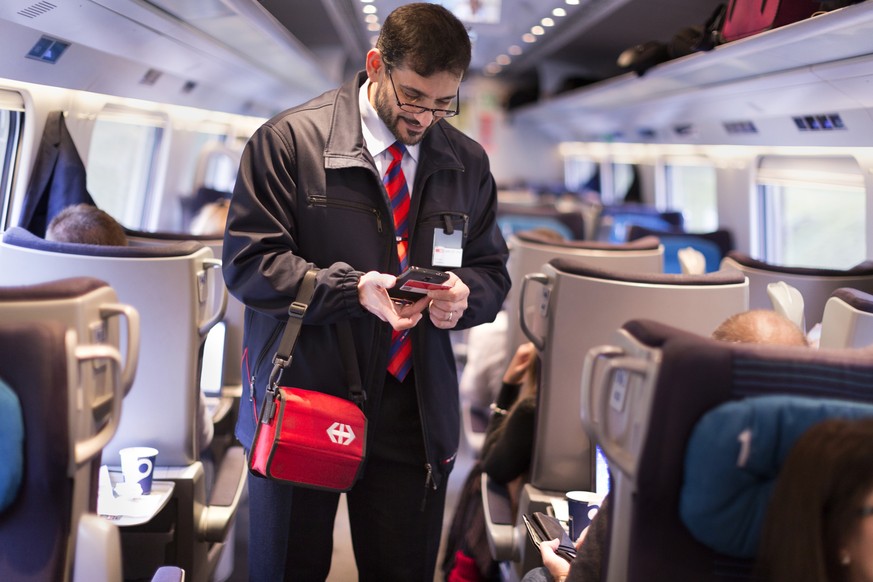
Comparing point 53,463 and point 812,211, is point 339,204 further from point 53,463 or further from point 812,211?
point 812,211

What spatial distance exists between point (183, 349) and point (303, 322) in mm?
1020

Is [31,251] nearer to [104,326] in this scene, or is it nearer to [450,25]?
[104,326]

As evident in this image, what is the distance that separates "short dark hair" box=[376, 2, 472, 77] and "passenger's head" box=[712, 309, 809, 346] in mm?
996

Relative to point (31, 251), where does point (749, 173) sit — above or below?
above

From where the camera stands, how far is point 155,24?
14.8 ft

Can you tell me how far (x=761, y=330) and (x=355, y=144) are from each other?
1.17 meters

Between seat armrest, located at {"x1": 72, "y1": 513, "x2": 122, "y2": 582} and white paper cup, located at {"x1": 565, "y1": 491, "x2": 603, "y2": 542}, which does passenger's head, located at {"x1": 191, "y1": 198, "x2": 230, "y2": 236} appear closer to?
white paper cup, located at {"x1": 565, "y1": 491, "x2": 603, "y2": 542}

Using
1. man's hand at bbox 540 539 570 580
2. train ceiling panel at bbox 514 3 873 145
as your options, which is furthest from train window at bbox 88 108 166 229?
man's hand at bbox 540 539 570 580

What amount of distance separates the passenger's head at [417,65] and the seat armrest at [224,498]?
1730mm

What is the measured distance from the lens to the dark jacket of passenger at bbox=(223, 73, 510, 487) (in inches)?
92.2

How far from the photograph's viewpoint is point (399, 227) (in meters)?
2.53

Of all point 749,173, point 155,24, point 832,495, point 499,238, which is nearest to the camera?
point 832,495

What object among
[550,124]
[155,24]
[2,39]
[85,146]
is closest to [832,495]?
[2,39]

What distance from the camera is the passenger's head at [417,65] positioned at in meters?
2.30
